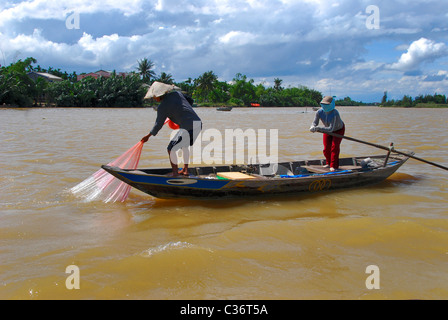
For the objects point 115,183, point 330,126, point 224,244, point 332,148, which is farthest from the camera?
point 332,148

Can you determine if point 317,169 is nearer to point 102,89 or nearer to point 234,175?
point 234,175

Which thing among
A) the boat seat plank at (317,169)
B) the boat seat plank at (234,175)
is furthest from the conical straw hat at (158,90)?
the boat seat plank at (317,169)

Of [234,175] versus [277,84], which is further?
[277,84]

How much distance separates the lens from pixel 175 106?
495cm

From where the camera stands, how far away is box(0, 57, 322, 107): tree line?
35906mm

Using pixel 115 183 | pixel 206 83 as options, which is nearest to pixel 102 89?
pixel 206 83

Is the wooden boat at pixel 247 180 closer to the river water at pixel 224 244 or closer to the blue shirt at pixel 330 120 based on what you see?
the river water at pixel 224 244

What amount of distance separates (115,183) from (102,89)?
42.5 m

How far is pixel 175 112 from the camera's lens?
16.4ft

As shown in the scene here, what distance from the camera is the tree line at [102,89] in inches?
1414

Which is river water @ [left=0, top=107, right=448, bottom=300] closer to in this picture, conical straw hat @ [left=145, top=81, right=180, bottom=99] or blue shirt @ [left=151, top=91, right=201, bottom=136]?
blue shirt @ [left=151, top=91, right=201, bottom=136]

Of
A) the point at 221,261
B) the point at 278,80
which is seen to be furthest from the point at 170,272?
the point at 278,80

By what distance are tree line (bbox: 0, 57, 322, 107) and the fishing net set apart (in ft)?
76.4

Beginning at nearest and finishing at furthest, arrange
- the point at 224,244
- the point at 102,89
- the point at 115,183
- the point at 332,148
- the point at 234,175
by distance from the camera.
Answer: the point at 224,244, the point at 115,183, the point at 234,175, the point at 332,148, the point at 102,89
